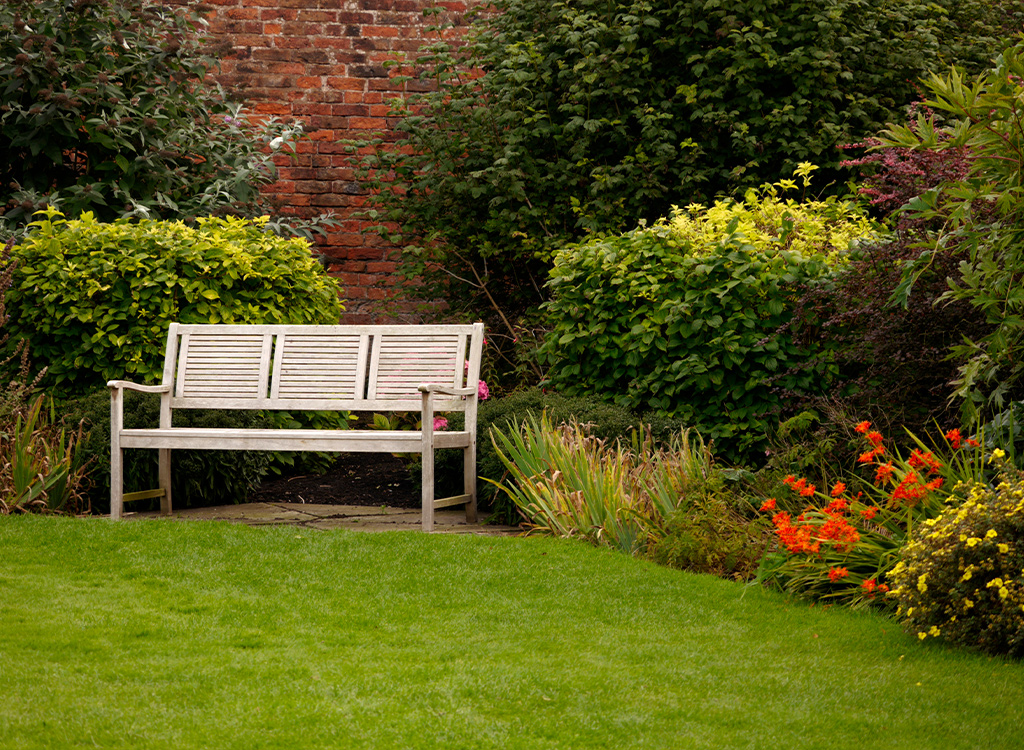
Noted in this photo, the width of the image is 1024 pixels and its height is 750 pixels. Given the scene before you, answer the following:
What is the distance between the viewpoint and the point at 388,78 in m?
9.16

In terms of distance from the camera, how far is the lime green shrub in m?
5.90

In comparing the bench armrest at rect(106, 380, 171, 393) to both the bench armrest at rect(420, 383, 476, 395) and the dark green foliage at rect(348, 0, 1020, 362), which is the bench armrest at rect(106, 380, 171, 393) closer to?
the bench armrest at rect(420, 383, 476, 395)

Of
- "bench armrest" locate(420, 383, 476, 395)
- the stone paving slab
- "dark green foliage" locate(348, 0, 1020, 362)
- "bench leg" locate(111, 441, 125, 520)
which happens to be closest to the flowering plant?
the stone paving slab

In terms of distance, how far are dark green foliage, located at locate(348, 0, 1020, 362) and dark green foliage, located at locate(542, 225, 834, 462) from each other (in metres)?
1.76

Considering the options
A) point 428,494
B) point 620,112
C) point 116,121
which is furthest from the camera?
point 620,112

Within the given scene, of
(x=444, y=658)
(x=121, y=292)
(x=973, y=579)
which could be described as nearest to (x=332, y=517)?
(x=121, y=292)

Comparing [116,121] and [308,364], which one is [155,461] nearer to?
[308,364]

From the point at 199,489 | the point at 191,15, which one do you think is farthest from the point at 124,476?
the point at 191,15

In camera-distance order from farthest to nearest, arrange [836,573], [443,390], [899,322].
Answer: [443,390] → [899,322] → [836,573]

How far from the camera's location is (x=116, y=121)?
7.68 meters

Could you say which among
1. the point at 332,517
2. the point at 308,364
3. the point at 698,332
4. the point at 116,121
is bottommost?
the point at 332,517

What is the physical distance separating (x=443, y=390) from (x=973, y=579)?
292cm

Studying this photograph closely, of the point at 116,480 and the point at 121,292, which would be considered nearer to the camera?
the point at 116,480

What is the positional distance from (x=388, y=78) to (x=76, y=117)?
2.64 m
